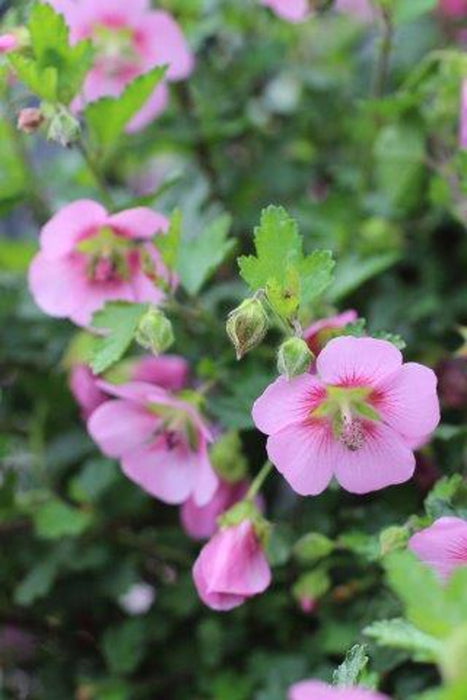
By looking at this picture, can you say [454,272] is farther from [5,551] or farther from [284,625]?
[5,551]

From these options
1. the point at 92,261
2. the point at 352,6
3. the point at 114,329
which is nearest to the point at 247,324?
the point at 114,329

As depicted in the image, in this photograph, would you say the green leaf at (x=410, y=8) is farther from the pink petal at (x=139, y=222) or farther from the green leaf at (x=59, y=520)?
the green leaf at (x=59, y=520)

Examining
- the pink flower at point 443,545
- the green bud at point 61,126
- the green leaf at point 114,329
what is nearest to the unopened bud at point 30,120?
the green bud at point 61,126

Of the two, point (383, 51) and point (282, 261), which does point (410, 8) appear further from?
point (282, 261)

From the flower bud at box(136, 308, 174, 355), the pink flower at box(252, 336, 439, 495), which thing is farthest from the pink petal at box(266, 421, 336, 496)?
the flower bud at box(136, 308, 174, 355)

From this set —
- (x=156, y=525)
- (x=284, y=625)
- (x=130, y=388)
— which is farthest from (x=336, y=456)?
(x=156, y=525)

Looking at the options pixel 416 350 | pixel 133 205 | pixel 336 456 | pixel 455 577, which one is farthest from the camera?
pixel 416 350

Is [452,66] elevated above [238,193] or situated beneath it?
elevated above

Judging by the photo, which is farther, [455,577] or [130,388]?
[130,388]
